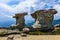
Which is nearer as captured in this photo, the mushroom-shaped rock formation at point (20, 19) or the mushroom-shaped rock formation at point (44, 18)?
the mushroom-shaped rock formation at point (44, 18)

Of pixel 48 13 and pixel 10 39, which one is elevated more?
pixel 48 13

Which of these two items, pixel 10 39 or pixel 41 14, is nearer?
pixel 10 39

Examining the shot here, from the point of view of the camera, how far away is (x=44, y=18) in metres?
14.2

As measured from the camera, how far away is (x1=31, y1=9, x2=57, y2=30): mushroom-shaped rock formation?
14.0 m

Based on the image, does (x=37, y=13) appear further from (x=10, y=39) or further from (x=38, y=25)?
(x=10, y=39)

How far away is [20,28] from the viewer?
13.9m

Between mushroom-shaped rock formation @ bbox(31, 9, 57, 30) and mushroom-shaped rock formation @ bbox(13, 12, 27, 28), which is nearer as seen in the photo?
mushroom-shaped rock formation @ bbox(31, 9, 57, 30)

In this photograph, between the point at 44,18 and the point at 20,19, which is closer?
the point at 44,18

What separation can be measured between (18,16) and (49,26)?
2806mm

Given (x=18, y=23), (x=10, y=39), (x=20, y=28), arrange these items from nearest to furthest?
(x=10, y=39) → (x=20, y=28) → (x=18, y=23)

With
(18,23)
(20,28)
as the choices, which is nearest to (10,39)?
(20,28)

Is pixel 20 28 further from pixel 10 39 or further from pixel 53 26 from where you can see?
pixel 10 39

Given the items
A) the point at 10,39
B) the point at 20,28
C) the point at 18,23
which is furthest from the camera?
the point at 18,23

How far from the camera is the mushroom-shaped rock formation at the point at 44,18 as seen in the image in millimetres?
14039
